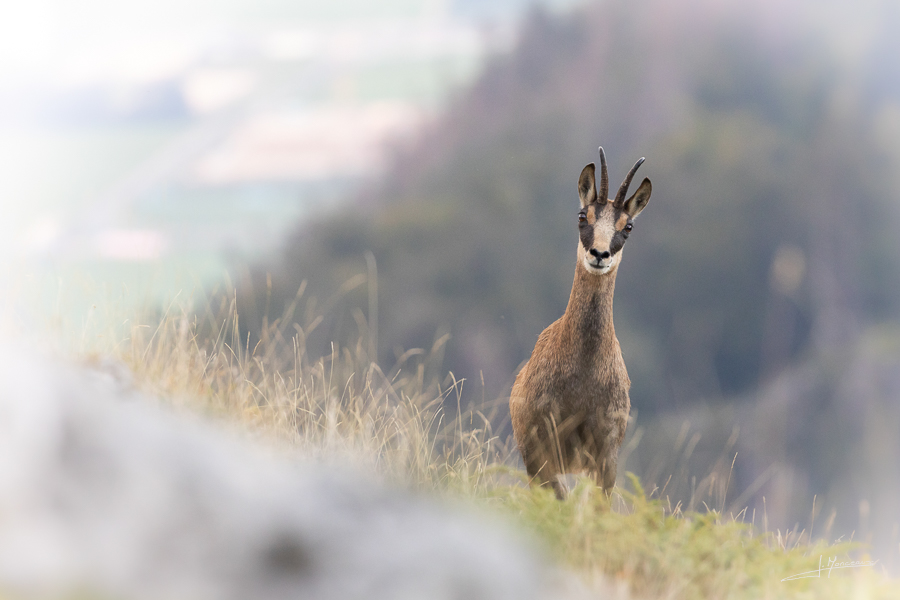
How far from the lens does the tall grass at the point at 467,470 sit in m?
4.02

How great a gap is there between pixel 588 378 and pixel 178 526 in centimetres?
318

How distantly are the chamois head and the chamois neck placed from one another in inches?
3.9

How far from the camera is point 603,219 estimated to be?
5.55m

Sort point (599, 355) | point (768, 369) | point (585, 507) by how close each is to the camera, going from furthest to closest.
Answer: point (768, 369) → point (599, 355) → point (585, 507)

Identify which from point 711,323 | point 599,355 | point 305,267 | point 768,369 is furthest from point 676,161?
point 599,355

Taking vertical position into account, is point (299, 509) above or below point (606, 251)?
below

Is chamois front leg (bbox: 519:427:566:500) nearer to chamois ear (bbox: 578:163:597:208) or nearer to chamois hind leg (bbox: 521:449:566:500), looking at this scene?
chamois hind leg (bbox: 521:449:566:500)

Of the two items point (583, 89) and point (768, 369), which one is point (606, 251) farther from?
point (583, 89)

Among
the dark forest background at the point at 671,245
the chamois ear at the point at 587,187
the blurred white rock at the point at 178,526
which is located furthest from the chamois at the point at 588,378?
the dark forest background at the point at 671,245

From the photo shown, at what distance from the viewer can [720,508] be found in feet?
17.3

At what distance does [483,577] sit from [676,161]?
32.9m

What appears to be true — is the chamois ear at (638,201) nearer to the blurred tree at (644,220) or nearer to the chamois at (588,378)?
the chamois at (588,378)

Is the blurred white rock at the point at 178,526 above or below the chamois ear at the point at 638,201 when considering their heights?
below

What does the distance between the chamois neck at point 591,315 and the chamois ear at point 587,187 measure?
0.44 m
